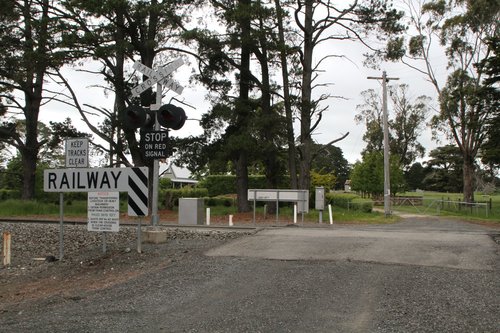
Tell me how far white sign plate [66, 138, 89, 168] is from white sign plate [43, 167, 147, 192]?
0.51ft

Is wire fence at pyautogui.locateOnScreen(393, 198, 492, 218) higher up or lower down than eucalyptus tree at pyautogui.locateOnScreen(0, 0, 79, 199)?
lower down

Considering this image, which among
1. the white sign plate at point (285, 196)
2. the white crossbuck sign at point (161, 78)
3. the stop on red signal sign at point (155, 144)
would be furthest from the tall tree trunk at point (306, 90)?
the stop on red signal sign at point (155, 144)

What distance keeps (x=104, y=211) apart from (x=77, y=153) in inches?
56.8

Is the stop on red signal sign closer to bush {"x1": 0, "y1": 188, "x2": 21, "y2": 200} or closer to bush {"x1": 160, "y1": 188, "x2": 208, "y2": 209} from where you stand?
bush {"x1": 160, "y1": 188, "x2": 208, "y2": 209}

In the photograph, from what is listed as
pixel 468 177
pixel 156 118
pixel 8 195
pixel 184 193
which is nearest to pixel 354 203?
pixel 184 193

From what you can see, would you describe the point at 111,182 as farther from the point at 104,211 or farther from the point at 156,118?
the point at 156,118

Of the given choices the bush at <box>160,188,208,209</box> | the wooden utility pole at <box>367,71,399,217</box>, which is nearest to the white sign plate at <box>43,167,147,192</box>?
the wooden utility pole at <box>367,71,399,217</box>

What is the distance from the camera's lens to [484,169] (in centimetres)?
7831

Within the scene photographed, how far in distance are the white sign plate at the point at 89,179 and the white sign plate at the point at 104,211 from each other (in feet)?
0.51

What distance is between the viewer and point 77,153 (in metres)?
10.9

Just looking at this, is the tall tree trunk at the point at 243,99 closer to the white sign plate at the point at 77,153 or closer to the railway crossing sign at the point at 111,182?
the white sign plate at the point at 77,153

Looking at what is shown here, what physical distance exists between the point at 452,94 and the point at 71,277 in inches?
1683

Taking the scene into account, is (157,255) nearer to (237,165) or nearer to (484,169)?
(237,165)

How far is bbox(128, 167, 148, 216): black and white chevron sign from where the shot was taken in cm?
1035
